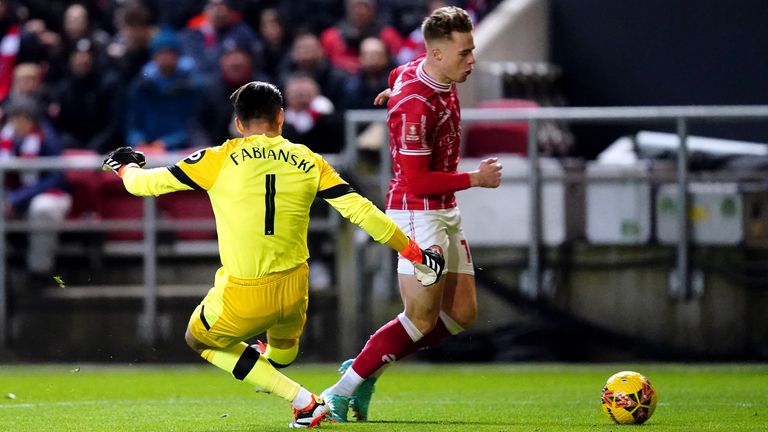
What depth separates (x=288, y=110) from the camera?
1367cm

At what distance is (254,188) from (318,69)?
7.16 metres

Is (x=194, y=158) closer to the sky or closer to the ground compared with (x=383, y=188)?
closer to the sky

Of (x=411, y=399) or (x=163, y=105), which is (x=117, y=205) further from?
(x=411, y=399)

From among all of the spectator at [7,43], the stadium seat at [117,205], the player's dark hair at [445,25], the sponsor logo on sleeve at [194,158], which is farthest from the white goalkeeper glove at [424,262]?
the spectator at [7,43]

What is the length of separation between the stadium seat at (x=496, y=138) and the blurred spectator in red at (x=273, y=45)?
8.10ft

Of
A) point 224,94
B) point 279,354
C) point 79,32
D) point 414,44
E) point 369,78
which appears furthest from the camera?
point 79,32

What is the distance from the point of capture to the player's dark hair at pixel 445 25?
315 inches

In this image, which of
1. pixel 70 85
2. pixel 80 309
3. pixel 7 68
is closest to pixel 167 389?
pixel 80 309

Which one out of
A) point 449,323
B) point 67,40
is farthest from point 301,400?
point 67,40

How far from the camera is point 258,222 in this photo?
24.4ft

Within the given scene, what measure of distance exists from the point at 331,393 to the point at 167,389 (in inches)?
124

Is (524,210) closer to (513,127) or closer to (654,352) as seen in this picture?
(513,127)

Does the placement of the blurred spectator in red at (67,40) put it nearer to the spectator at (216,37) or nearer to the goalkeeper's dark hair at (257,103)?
the spectator at (216,37)

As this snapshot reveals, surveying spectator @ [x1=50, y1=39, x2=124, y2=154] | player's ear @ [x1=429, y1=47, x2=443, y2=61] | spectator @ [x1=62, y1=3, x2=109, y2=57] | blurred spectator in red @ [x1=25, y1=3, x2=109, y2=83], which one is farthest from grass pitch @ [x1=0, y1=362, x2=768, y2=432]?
spectator @ [x1=62, y1=3, x2=109, y2=57]
